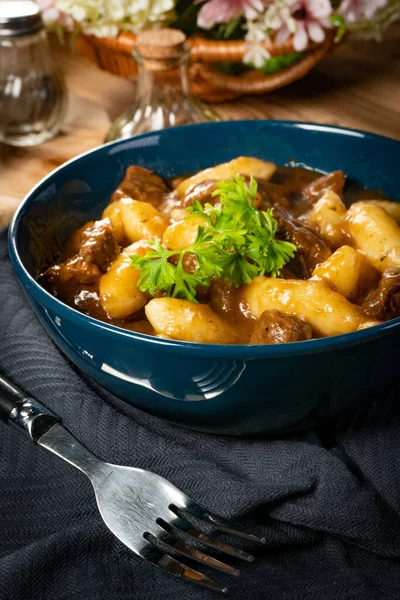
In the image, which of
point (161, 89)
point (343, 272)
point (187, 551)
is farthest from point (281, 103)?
point (187, 551)

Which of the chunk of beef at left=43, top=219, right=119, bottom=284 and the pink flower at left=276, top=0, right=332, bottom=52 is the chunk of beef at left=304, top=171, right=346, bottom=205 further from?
the pink flower at left=276, top=0, right=332, bottom=52

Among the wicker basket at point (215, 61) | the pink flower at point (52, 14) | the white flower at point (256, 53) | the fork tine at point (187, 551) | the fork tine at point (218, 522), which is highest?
the pink flower at point (52, 14)

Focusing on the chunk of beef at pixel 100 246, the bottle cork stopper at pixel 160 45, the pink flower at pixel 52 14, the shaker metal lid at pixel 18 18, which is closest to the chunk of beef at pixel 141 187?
the chunk of beef at pixel 100 246

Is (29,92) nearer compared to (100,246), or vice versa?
(100,246)

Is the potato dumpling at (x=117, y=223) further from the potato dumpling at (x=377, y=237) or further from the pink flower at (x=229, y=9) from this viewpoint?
the pink flower at (x=229, y=9)

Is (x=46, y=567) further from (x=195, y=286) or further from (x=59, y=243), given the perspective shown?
(x=59, y=243)

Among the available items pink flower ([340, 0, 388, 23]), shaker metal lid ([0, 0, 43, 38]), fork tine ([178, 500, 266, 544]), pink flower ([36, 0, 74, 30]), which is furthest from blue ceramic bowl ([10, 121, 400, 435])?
pink flower ([36, 0, 74, 30])

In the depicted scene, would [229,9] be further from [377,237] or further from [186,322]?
[186,322]
